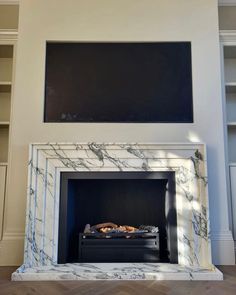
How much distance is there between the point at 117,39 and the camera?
2.86m

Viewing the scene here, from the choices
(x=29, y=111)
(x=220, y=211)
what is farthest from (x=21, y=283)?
(x=220, y=211)

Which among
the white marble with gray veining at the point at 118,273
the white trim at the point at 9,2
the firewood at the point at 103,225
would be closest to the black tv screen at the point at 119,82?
the white trim at the point at 9,2

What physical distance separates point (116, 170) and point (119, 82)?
3.04 ft

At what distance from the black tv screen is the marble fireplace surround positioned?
36 cm

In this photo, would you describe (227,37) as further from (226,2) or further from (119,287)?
(119,287)

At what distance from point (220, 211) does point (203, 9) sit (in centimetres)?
210

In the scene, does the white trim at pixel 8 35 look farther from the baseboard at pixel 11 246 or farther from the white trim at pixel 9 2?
the baseboard at pixel 11 246

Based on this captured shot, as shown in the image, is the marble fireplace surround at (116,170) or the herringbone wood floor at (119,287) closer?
the herringbone wood floor at (119,287)

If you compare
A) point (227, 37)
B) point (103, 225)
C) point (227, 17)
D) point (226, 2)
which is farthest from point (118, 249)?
point (226, 2)

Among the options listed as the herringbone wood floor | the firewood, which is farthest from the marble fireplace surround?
the firewood

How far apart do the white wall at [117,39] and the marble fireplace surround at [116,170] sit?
0.67ft

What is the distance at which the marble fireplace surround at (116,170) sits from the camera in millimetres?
2416

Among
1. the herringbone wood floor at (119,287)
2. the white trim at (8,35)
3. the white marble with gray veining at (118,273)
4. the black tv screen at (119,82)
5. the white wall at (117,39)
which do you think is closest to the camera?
the herringbone wood floor at (119,287)

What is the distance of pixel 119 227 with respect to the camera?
8.84 ft
